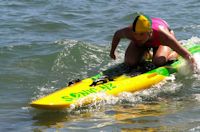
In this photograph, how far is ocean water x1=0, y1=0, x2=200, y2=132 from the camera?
5.98 meters

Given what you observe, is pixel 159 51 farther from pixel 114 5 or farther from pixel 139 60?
pixel 114 5

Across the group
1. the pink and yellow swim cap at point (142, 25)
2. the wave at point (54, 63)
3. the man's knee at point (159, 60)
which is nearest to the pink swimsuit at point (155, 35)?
the man's knee at point (159, 60)

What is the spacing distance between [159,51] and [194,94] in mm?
986

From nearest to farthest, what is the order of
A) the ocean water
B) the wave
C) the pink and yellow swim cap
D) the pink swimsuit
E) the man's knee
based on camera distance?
the ocean water → the pink and yellow swim cap → the pink swimsuit → the man's knee → the wave

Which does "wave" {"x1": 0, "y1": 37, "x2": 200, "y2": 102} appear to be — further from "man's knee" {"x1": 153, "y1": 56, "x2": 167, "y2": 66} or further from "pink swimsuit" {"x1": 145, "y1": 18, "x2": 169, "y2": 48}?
"pink swimsuit" {"x1": 145, "y1": 18, "x2": 169, "y2": 48}

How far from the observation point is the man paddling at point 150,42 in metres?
7.02

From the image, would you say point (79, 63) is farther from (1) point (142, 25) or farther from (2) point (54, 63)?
(1) point (142, 25)

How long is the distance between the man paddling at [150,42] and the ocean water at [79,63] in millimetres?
417

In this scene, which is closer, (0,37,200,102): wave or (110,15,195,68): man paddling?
(110,15,195,68): man paddling

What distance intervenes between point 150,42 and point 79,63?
1.79 m

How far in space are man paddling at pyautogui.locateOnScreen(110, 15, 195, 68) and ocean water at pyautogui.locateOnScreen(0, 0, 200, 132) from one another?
417 millimetres

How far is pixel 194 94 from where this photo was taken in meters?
7.07

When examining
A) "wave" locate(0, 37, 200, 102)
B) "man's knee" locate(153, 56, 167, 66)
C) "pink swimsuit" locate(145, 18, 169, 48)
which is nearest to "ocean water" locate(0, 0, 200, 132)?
"wave" locate(0, 37, 200, 102)

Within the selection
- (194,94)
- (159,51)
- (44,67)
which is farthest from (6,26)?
(194,94)
